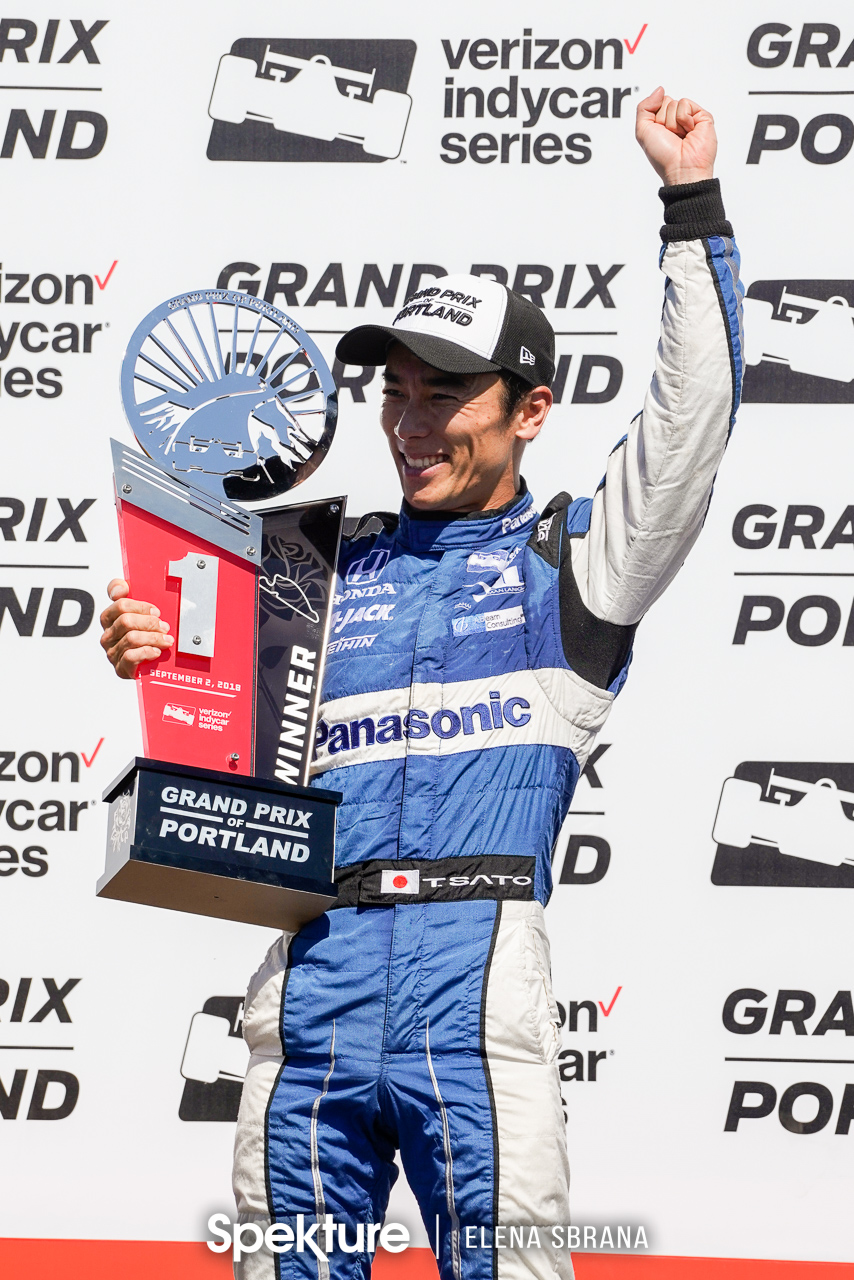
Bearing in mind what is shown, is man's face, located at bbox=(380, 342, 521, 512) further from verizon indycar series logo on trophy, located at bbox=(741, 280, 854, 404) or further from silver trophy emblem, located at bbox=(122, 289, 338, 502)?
verizon indycar series logo on trophy, located at bbox=(741, 280, 854, 404)

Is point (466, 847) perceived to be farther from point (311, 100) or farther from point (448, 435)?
point (311, 100)

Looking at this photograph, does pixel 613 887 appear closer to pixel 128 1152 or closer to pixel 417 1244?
pixel 417 1244

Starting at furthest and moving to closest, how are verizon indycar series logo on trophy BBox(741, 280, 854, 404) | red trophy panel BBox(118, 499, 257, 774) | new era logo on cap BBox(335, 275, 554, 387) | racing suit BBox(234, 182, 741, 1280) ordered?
verizon indycar series logo on trophy BBox(741, 280, 854, 404), new era logo on cap BBox(335, 275, 554, 387), red trophy panel BBox(118, 499, 257, 774), racing suit BBox(234, 182, 741, 1280)

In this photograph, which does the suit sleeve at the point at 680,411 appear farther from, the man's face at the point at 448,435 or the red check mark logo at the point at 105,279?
the red check mark logo at the point at 105,279

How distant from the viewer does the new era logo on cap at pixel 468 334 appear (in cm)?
151

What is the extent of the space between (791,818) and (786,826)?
0.6 inches

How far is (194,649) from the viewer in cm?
144

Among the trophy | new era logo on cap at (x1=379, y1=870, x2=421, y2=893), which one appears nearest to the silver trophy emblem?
the trophy

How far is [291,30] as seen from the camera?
2533mm

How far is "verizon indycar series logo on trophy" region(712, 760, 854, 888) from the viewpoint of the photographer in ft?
7.86

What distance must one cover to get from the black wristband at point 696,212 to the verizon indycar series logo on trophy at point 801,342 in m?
1.14

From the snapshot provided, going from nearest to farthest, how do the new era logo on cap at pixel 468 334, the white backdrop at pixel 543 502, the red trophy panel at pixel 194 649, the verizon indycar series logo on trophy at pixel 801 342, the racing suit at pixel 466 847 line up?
the racing suit at pixel 466 847
the red trophy panel at pixel 194 649
the new era logo on cap at pixel 468 334
the white backdrop at pixel 543 502
the verizon indycar series logo on trophy at pixel 801 342

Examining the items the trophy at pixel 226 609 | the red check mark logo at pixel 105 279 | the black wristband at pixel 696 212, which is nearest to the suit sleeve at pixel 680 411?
the black wristband at pixel 696 212

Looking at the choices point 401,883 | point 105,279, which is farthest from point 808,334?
point 401,883
